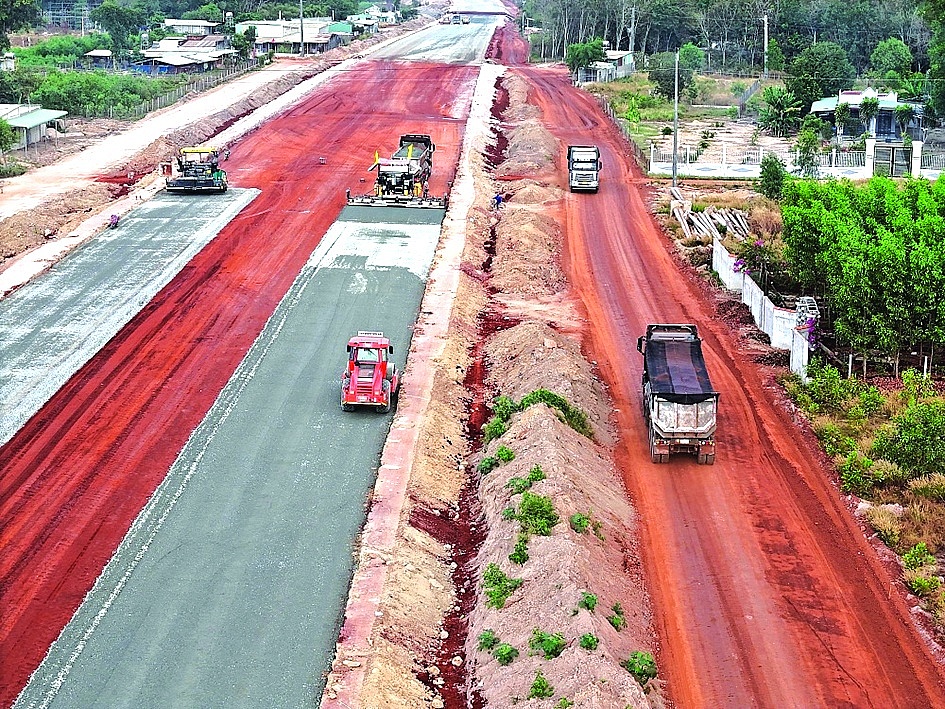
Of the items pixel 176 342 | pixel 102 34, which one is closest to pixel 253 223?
pixel 176 342

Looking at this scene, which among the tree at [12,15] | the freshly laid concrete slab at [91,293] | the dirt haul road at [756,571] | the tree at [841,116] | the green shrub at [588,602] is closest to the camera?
the dirt haul road at [756,571]

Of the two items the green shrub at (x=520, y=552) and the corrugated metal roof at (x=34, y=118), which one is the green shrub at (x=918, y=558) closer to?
the green shrub at (x=520, y=552)

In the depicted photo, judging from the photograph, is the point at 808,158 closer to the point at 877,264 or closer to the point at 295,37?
the point at 877,264

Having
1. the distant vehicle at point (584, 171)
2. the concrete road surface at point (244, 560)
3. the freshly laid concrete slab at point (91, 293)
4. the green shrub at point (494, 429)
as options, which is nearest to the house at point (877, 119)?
the distant vehicle at point (584, 171)

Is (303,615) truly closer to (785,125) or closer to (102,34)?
(785,125)

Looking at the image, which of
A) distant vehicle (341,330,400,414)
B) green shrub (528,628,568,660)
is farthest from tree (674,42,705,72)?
green shrub (528,628,568,660)

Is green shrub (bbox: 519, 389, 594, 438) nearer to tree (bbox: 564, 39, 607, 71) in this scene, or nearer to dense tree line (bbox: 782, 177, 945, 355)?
dense tree line (bbox: 782, 177, 945, 355)

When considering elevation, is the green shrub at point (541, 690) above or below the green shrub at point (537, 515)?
below
